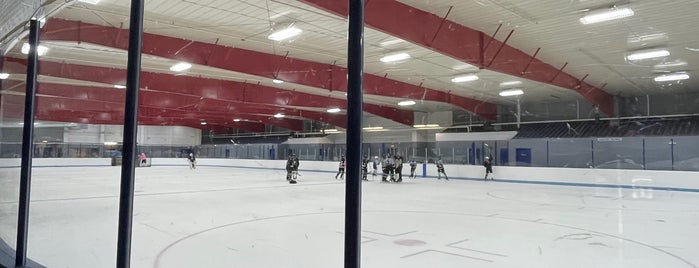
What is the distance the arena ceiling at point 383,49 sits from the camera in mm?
6945

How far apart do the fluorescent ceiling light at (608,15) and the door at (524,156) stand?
933 centimetres

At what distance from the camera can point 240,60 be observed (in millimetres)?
10516

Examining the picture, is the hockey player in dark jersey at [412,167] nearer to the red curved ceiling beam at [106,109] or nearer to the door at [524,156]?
the door at [524,156]

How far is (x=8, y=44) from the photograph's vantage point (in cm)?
483

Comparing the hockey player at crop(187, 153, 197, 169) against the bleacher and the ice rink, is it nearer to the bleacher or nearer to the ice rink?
the ice rink

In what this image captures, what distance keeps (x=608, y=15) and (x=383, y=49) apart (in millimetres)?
4420

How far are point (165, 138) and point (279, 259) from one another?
1494 cm

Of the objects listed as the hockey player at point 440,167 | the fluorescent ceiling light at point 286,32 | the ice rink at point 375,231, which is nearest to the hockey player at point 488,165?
the hockey player at point 440,167

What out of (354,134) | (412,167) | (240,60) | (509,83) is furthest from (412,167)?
(354,134)

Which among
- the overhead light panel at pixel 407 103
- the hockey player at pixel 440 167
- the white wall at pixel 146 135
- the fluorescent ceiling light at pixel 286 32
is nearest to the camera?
the fluorescent ceiling light at pixel 286 32

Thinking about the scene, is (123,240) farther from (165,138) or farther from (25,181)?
(165,138)

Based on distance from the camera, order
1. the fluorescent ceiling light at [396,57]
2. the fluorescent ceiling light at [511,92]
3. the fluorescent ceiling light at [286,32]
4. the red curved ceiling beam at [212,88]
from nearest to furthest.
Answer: the fluorescent ceiling light at [286,32], the fluorescent ceiling light at [396,57], the red curved ceiling beam at [212,88], the fluorescent ceiling light at [511,92]

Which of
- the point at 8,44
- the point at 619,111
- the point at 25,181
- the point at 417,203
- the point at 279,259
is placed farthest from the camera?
the point at 619,111

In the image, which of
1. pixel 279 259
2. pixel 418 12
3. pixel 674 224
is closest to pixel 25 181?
pixel 279 259
